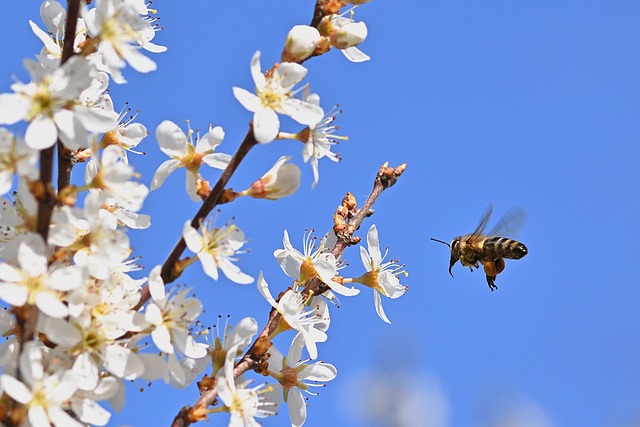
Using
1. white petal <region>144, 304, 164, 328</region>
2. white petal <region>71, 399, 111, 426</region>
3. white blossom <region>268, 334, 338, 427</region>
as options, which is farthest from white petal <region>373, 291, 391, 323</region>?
white petal <region>71, 399, 111, 426</region>

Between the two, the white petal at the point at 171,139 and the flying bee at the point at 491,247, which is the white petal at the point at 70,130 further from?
the flying bee at the point at 491,247

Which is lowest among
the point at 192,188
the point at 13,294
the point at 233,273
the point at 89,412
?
the point at 89,412

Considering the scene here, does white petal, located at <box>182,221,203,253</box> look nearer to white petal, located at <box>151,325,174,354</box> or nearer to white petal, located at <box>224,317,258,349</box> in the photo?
white petal, located at <box>151,325,174,354</box>

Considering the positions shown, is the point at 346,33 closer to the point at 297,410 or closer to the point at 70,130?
the point at 70,130

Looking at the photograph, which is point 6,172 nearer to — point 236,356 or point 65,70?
point 65,70

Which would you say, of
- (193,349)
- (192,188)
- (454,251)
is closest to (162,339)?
(193,349)

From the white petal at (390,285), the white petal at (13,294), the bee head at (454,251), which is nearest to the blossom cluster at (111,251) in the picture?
the white petal at (13,294)

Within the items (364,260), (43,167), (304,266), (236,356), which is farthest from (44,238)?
(364,260)
